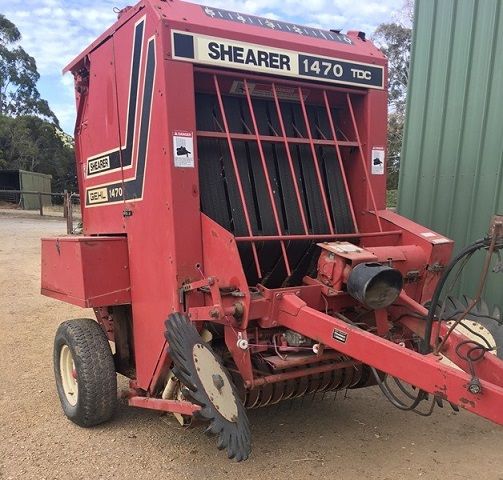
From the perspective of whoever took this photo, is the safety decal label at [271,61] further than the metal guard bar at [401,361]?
Yes

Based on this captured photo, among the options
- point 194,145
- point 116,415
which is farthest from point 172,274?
point 116,415

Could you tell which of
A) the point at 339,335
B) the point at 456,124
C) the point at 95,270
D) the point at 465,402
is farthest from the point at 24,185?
the point at 465,402

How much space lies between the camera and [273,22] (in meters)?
3.71

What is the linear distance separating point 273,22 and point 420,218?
8.88 feet

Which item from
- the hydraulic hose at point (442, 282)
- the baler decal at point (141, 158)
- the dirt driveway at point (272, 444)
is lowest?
→ the dirt driveway at point (272, 444)

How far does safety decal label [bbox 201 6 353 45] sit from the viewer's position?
3517mm

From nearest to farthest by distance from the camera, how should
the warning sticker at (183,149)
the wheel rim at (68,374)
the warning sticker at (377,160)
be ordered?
the warning sticker at (183,149)
the warning sticker at (377,160)
the wheel rim at (68,374)

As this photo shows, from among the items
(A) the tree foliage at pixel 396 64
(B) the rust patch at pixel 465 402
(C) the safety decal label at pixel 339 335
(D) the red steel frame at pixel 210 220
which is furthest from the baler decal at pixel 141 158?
(A) the tree foliage at pixel 396 64

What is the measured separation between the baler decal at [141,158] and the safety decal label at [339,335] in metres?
1.61

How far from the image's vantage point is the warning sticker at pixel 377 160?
13.1ft

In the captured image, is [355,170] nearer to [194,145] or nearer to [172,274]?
[194,145]

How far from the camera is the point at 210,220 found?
10.6 feet

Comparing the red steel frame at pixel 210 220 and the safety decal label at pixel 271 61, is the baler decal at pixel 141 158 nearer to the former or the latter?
the red steel frame at pixel 210 220

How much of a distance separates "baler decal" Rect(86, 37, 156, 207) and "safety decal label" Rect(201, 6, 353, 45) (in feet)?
1.75
